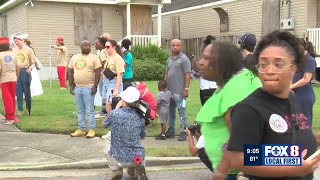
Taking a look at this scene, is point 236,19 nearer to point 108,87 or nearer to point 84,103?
point 108,87

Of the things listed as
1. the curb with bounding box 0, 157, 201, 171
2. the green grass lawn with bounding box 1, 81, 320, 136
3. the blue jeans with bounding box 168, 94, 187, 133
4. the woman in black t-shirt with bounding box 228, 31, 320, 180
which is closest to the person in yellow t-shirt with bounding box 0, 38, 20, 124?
the green grass lawn with bounding box 1, 81, 320, 136

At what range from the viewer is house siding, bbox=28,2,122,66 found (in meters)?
22.7

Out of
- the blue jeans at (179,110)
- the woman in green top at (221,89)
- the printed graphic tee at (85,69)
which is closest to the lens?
the woman in green top at (221,89)

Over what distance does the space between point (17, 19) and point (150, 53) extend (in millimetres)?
7353

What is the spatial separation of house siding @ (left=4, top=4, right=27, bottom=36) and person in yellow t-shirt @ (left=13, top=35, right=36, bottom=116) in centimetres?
1263

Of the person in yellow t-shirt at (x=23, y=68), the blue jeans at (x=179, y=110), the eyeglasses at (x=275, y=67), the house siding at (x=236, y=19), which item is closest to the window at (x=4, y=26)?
the house siding at (x=236, y=19)

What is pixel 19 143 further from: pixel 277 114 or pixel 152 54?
pixel 152 54

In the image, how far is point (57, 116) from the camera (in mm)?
10656

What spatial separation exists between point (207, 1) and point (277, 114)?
86.3 feet

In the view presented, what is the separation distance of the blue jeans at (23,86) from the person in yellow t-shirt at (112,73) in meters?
Result: 2.32

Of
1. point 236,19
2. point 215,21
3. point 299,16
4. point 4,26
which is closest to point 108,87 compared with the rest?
point 299,16

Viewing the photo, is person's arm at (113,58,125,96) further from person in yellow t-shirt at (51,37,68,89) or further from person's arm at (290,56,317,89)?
person in yellow t-shirt at (51,37,68,89)

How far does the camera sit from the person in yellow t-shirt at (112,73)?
8.69 meters

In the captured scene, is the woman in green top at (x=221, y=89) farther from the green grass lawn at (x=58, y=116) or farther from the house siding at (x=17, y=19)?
the house siding at (x=17, y=19)
